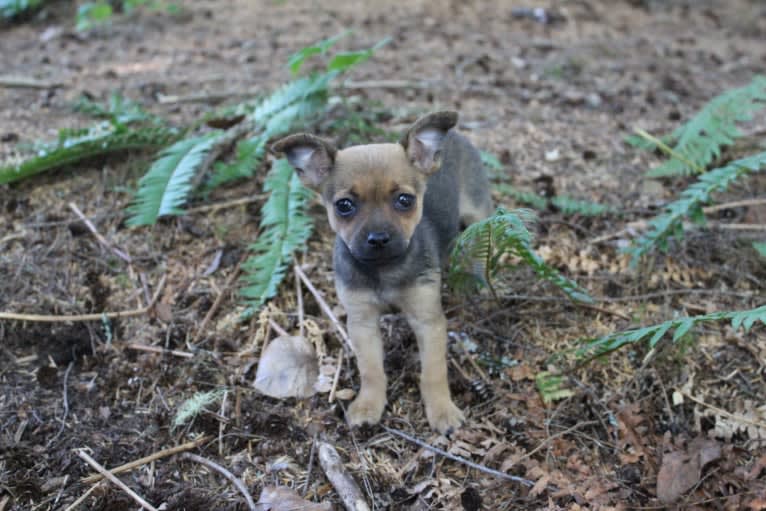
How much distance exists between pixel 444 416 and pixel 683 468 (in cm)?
143

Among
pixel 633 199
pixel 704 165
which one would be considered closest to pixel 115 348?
pixel 633 199

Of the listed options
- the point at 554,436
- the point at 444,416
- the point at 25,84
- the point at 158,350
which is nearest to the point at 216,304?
the point at 158,350

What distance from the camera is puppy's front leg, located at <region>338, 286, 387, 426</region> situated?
4.19m

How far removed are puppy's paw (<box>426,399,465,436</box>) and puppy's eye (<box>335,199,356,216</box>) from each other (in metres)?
1.36

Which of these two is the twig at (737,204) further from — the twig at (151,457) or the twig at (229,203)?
the twig at (151,457)

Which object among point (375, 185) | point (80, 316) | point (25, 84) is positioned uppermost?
point (25, 84)

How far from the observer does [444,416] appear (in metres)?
4.23

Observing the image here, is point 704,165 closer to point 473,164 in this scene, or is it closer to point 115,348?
point 473,164

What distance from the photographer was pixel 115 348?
479 centimetres

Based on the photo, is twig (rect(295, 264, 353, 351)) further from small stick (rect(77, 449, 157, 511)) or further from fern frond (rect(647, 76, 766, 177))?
fern frond (rect(647, 76, 766, 177))

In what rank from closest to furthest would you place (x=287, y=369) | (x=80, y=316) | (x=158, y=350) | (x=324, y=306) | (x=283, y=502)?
(x=283, y=502)
(x=287, y=369)
(x=158, y=350)
(x=80, y=316)
(x=324, y=306)

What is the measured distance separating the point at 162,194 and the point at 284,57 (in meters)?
3.73

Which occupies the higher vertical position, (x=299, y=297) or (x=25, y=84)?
(x=25, y=84)

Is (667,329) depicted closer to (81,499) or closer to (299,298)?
(299,298)
